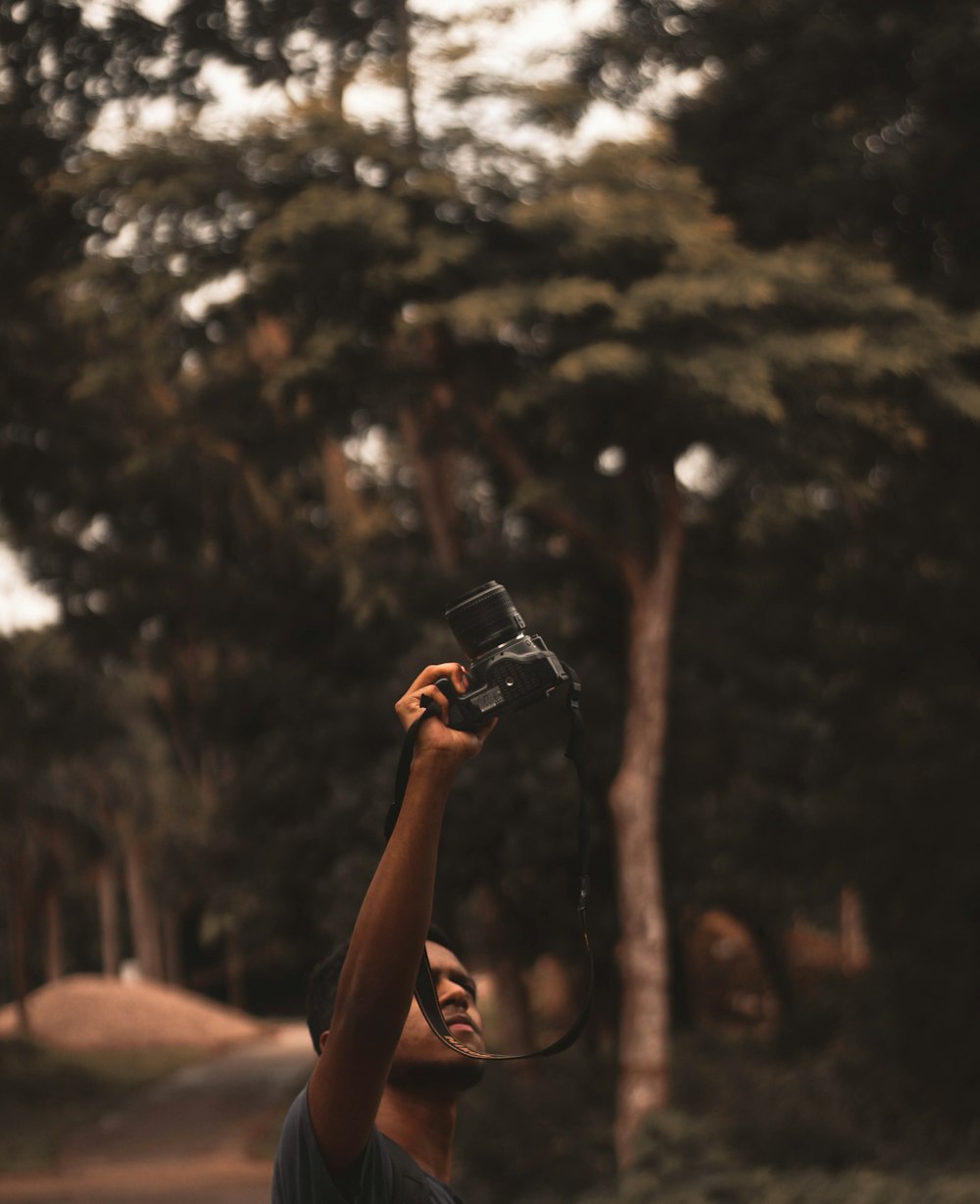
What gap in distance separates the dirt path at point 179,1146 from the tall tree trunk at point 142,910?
516 inches

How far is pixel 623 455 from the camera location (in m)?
15.4

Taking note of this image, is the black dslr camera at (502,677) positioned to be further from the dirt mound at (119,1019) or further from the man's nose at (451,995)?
the dirt mound at (119,1019)

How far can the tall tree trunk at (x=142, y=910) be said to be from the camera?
46969 millimetres

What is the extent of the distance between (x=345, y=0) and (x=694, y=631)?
8.26 meters

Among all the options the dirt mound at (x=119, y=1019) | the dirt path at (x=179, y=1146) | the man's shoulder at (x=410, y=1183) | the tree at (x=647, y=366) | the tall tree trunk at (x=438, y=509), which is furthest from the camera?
the dirt mound at (x=119, y=1019)

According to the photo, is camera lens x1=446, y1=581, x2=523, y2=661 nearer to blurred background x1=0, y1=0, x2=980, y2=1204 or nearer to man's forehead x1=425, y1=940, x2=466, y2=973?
man's forehead x1=425, y1=940, x2=466, y2=973

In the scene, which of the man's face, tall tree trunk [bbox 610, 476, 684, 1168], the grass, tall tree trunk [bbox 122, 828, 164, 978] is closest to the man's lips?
the man's face

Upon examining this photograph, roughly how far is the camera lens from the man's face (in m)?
0.64

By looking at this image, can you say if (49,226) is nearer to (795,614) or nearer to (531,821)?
(531,821)

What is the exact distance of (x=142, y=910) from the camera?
4881 cm

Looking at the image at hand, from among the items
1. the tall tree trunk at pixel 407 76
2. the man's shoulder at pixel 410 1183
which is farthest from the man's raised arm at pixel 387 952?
the tall tree trunk at pixel 407 76

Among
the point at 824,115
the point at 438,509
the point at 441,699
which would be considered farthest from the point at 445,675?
the point at 438,509

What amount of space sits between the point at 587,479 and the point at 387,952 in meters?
13.3

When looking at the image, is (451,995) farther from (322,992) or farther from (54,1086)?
(54,1086)
